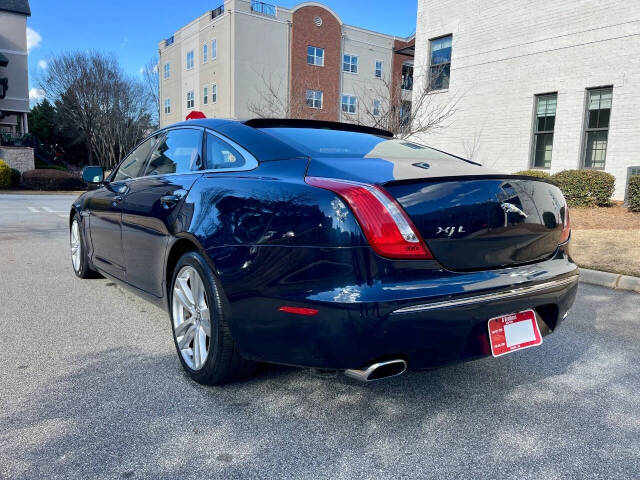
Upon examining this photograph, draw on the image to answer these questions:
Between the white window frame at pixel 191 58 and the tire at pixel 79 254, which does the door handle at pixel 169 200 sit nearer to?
the tire at pixel 79 254

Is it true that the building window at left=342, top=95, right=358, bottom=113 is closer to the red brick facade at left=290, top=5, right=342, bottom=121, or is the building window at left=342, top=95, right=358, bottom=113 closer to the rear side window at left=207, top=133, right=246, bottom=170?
the red brick facade at left=290, top=5, right=342, bottom=121

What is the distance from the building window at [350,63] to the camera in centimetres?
3716

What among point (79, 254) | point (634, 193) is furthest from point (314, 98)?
point (79, 254)

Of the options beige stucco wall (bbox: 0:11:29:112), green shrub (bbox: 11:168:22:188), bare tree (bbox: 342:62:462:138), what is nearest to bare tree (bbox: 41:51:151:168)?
beige stucco wall (bbox: 0:11:29:112)

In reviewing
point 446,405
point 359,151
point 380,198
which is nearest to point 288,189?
point 380,198

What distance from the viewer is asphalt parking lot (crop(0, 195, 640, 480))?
2.21 m

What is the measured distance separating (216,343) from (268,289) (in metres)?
0.53

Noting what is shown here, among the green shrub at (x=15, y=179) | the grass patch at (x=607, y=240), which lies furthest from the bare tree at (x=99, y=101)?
the grass patch at (x=607, y=240)

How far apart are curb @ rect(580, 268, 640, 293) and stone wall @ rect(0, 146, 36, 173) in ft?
105

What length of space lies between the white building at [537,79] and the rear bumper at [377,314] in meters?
12.1

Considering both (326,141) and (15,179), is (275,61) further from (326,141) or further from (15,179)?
(326,141)

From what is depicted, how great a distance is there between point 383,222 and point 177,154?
2013 millimetres

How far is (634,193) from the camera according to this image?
10.6m

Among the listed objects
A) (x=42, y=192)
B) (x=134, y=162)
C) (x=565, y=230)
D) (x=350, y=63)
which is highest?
(x=350, y=63)
